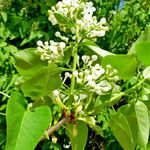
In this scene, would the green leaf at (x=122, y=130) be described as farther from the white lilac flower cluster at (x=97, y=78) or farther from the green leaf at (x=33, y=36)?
the green leaf at (x=33, y=36)

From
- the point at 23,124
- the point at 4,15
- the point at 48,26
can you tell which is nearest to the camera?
the point at 23,124

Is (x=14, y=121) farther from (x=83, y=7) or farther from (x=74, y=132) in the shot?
(x=83, y=7)

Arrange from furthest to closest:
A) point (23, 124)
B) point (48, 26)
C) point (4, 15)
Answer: point (48, 26) < point (4, 15) < point (23, 124)

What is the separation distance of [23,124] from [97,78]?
5.2 inches

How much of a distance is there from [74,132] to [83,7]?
0.63 feet

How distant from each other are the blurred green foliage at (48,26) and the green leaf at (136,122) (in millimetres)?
1735

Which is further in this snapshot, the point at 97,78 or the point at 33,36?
the point at 33,36

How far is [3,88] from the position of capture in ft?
7.95

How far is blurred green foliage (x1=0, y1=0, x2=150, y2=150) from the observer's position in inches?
106

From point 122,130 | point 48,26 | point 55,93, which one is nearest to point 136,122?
point 122,130

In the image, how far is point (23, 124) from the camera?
0.77 metres

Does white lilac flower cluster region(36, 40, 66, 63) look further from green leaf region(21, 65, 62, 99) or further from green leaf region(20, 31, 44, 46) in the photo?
green leaf region(20, 31, 44, 46)

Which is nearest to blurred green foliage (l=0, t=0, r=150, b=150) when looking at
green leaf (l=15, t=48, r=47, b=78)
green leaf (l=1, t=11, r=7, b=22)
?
green leaf (l=1, t=11, r=7, b=22)

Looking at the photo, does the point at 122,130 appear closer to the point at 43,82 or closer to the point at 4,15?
the point at 43,82
